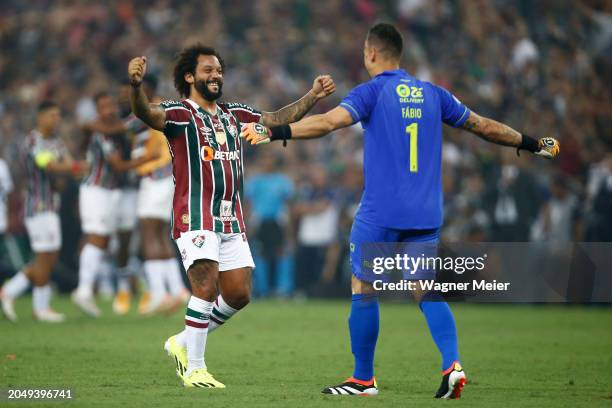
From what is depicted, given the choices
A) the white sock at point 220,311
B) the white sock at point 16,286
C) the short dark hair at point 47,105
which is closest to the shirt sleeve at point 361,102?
the white sock at point 220,311

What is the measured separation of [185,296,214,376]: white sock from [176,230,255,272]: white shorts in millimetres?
348

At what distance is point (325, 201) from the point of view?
21.1 metres

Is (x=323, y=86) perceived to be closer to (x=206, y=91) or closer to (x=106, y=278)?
(x=206, y=91)

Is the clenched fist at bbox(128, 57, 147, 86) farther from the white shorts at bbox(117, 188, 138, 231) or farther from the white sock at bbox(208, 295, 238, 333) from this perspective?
the white shorts at bbox(117, 188, 138, 231)

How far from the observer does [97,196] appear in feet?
53.3

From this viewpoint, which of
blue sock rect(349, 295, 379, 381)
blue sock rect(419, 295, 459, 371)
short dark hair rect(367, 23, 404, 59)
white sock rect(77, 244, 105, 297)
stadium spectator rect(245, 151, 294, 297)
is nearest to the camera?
blue sock rect(419, 295, 459, 371)

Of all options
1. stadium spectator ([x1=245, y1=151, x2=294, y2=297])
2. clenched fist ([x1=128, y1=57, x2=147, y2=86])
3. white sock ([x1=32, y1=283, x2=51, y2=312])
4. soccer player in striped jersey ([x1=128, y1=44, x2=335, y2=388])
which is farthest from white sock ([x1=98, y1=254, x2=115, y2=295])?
clenched fist ([x1=128, y1=57, x2=147, y2=86])

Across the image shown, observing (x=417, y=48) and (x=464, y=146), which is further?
(x=417, y=48)

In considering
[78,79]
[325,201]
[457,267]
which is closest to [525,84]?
[325,201]

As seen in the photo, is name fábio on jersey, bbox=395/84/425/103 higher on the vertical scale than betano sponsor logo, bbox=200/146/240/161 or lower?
higher

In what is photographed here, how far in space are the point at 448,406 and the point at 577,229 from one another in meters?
12.1

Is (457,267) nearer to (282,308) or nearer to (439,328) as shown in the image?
(439,328)

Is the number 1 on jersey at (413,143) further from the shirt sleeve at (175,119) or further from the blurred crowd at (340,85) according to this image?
the blurred crowd at (340,85)

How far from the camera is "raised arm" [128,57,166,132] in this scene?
8.47 meters
